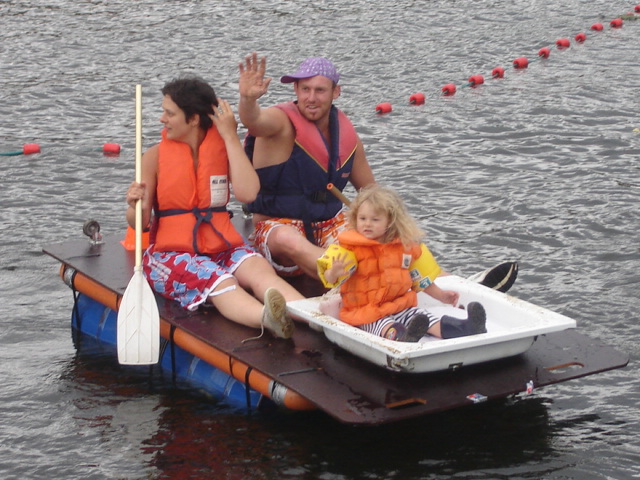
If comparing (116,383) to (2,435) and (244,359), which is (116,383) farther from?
(244,359)

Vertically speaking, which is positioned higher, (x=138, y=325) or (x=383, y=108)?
(x=383, y=108)

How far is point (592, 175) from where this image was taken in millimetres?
10008

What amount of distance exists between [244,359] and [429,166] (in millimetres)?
5449

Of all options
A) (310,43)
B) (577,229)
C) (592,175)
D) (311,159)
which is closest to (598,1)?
(310,43)

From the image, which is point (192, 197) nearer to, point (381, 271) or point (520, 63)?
point (381, 271)

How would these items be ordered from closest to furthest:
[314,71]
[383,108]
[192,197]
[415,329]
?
[415,329] < [192,197] < [314,71] < [383,108]

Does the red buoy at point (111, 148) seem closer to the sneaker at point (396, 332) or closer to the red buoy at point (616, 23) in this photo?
the sneaker at point (396, 332)

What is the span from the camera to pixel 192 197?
20.0 feet

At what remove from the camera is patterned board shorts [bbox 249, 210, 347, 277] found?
638 cm

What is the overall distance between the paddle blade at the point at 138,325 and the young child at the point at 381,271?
92cm

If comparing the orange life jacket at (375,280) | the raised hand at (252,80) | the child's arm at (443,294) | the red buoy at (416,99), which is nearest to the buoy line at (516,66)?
the red buoy at (416,99)

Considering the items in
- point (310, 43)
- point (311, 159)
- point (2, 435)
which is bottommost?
point (2, 435)

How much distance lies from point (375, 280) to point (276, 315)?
518 millimetres

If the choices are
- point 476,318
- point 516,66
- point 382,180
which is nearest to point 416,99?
point 516,66
